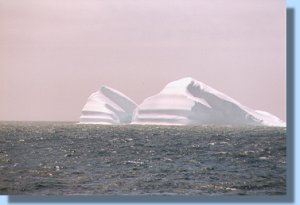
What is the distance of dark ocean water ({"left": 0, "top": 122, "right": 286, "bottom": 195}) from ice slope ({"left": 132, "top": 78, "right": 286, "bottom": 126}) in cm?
7

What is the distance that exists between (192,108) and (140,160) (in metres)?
0.61

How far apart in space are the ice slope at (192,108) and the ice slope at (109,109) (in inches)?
3.2

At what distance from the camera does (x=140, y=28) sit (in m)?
6.54

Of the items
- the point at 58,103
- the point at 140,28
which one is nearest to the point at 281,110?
the point at 140,28

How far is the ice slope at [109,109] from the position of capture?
6.51 meters

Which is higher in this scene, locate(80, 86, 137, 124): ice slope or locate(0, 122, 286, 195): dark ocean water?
Result: locate(80, 86, 137, 124): ice slope

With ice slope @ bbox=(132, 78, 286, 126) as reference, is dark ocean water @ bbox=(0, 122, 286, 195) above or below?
below

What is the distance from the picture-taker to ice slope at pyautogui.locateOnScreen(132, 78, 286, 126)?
646cm

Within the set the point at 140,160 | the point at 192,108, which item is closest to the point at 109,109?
the point at 140,160

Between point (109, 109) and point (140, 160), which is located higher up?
point (109, 109)

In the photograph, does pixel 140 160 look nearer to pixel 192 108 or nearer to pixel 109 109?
pixel 109 109

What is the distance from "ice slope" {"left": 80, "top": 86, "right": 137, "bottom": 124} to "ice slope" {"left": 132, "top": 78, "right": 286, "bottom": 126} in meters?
0.08

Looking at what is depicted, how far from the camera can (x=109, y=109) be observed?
21.4ft

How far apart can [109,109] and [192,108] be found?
0.68m
